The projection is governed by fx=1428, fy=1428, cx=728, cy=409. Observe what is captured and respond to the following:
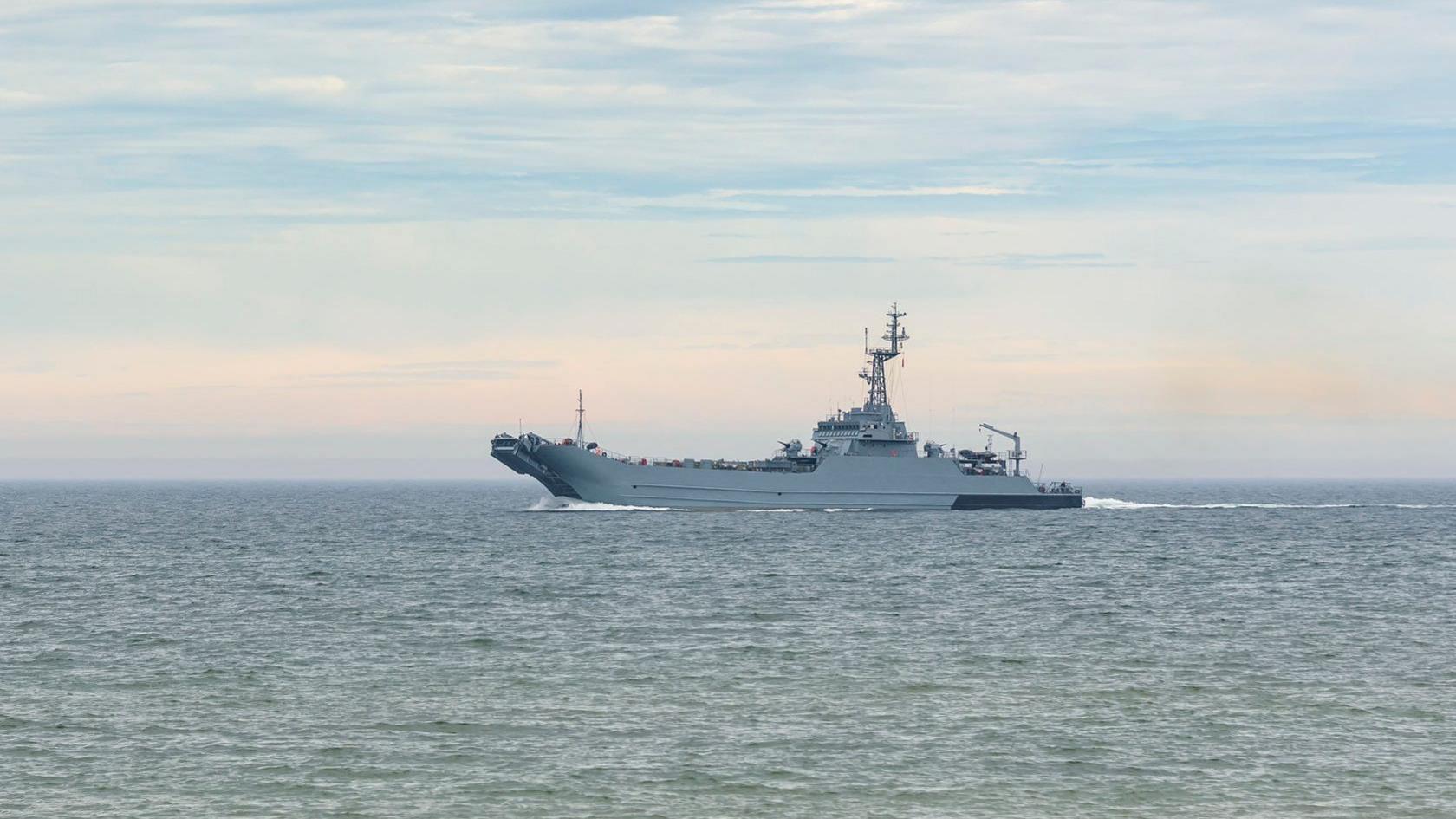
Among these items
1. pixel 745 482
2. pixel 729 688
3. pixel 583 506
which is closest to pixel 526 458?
pixel 583 506

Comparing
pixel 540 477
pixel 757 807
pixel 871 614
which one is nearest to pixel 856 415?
pixel 540 477

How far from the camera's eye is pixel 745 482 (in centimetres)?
9788

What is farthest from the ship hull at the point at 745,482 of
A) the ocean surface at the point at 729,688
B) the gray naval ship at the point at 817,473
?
the ocean surface at the point at 729,688

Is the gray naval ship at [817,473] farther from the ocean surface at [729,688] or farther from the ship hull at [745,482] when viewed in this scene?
the ocean surface at [729,688]

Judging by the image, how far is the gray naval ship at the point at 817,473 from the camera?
97.3 metres

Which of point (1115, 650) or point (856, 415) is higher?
point (856, 415)

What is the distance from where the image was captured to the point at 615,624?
40.2 metres

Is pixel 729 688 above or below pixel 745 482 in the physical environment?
below

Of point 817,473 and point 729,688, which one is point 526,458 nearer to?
point 817,473

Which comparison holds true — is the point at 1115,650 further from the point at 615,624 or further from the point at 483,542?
the point at 483,542

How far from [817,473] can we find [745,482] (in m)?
5.34

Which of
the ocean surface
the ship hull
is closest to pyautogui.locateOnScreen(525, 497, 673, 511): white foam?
the ship hull

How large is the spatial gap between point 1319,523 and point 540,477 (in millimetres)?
56181

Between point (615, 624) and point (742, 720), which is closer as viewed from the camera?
point (742, 720)
